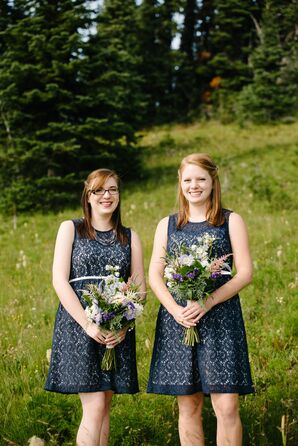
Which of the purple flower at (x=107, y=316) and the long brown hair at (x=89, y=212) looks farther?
the long brown hair at (x=89, y=212)

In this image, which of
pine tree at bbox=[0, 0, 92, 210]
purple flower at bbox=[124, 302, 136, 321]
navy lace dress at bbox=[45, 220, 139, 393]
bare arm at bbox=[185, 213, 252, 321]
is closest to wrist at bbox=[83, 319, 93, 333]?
navy lace dress at bbox=[45, 220, 139, 393]

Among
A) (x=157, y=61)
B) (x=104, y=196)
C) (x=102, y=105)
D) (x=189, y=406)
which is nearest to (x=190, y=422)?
(x=189, y=406)

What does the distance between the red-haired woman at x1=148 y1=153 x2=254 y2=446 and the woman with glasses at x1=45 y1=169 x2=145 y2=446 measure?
0.67ft

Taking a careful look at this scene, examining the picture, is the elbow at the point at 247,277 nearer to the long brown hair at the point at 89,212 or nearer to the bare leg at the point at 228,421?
the bare leg at the point at 228,421

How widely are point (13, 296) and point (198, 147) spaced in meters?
14.1

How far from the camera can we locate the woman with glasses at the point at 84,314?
3.54 metres

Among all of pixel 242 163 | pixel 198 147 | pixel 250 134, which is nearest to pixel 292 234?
pixel 242 163

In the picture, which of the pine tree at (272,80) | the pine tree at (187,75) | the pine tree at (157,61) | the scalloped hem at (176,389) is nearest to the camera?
the scalloped hem at (176,389)

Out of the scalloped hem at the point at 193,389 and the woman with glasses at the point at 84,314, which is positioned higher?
the woman with glasses at the point at 84,314

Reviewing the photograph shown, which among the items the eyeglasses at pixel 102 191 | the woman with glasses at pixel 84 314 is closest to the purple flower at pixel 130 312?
the woman with glasses at pixel 84 314

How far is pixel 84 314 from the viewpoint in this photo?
139 inches

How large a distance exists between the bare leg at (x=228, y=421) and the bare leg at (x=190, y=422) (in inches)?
7.2

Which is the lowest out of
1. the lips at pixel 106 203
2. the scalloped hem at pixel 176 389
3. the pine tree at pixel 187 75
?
the scalloped hem at pixel 176 389

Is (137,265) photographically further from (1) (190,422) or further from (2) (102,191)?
(1) (190,422)
